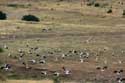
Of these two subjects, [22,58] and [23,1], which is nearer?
[22,58]

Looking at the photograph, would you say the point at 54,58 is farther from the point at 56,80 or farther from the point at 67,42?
the point at 67,42

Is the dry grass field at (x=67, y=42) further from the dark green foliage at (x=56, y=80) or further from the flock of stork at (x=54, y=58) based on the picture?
the dark green foliage at (x=56, y=80)

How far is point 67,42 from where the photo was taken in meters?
36.6

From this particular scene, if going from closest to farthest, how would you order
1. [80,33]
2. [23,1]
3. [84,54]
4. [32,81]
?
[32,81]
[84,54]
[80,33]
[23,1]

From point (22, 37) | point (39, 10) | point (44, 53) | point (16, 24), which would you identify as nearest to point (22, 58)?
point (44, 53)

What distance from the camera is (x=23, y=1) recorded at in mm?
74812

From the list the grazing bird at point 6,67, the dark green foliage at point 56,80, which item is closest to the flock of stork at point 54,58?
the grazing bird at point 6,67

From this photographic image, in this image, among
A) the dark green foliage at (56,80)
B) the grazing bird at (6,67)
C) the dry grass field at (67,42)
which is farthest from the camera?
the grazing bird at (6,67)

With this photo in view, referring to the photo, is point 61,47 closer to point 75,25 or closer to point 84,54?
point 84,54

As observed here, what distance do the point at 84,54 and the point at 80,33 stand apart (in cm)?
1080

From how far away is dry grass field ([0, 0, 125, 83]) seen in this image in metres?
25.4

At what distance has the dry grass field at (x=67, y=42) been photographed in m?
25.4

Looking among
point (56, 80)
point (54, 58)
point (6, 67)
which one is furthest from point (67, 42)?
point (56, 80)

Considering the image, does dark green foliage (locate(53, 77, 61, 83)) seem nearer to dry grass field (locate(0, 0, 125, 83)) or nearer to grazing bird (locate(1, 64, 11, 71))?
dry grass field (locate(0, 0, 125, 83))
